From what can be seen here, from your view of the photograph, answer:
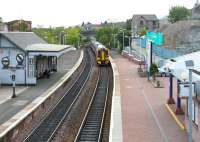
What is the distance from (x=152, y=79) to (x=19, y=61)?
11695 mm

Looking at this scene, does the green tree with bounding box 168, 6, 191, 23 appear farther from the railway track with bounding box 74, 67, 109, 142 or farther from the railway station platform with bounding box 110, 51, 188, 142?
the railway station platform with bounding box 110, 51, 188, 142

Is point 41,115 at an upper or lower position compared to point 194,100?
lower

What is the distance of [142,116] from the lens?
24438mm

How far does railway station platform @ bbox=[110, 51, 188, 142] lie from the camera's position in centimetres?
1958

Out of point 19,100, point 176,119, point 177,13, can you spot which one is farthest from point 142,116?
point 177,13

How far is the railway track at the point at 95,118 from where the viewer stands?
21.6m

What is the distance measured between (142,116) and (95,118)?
321 centimetres

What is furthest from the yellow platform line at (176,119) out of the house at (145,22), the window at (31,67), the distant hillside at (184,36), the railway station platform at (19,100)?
the house at (145,22)

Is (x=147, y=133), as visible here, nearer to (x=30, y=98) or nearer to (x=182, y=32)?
(x=30, y=98)

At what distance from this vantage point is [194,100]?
1784 cm

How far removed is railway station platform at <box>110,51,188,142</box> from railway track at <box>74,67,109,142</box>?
0.89 m

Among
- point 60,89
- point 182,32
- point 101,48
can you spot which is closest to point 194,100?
point 60,89

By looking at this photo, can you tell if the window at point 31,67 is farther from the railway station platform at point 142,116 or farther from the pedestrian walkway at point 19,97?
the railway station platform at point 142,116

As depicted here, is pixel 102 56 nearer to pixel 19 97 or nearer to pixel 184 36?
pixel 184 36
